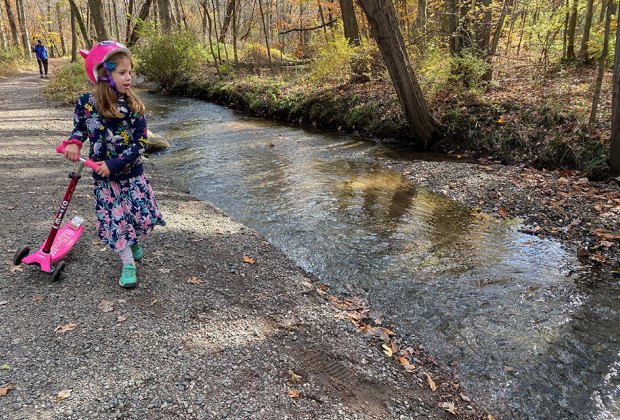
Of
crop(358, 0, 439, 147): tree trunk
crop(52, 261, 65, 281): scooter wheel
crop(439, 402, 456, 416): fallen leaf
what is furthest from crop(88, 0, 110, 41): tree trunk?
crop(439, 402, 456, 416): fallen leaf

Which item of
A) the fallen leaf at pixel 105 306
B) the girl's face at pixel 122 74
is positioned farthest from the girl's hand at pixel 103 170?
the fallen leaf at pixel 105 306

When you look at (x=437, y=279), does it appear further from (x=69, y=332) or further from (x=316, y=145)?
(x=316, y=145)

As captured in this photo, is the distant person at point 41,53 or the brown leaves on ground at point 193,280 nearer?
the brown leaves on ground at point 193,280

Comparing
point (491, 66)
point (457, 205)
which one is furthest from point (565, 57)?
point (457, 205)

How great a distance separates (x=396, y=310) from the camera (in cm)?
472

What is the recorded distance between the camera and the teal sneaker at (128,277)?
4.31m

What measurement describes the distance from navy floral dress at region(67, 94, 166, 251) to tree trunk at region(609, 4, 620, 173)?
25.5 feet

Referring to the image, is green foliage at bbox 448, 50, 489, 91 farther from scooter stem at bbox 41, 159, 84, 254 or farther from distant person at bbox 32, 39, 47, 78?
distant person at bbox 32, 39, 47, 78

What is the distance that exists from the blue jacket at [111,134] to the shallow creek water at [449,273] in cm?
279

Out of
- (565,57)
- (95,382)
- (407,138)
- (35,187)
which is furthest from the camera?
(565,57)

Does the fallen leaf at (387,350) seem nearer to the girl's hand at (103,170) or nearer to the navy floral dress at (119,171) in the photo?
the navy floral dress at (119,171)

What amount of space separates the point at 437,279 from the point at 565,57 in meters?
14.2

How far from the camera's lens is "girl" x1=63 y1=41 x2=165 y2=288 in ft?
11.7

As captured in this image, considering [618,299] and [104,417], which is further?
[618,299]
